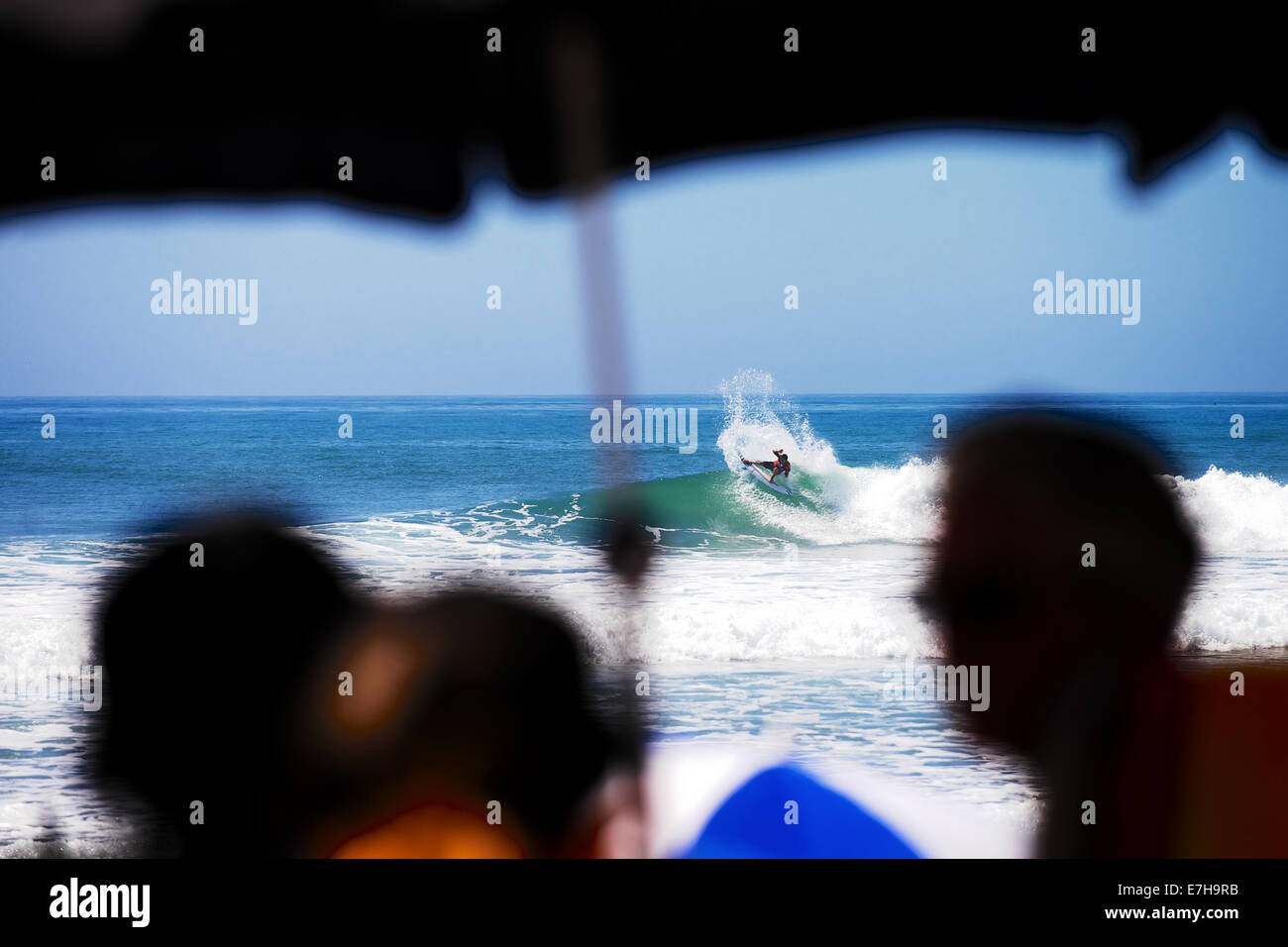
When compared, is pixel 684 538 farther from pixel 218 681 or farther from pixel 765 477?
pixel 218 681

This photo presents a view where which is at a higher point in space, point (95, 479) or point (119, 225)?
point (119, 225)

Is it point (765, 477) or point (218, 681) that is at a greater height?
point (765, 477)

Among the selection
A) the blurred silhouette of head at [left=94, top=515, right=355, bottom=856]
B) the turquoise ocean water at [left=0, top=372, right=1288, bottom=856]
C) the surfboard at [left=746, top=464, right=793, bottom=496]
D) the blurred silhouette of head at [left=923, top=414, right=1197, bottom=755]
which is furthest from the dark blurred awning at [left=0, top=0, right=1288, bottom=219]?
the surfboard at [left=746, top=464, right=793, bottom=496]

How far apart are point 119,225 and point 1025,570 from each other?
101 inches

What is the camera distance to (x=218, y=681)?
2338mm

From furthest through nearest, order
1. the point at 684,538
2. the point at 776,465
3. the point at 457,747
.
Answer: the point at 776,465
the point at 684,538
the point at 457,747

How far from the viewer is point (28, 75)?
7.52 feet

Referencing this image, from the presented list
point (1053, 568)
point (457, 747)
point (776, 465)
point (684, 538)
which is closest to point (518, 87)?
point (684, 538)

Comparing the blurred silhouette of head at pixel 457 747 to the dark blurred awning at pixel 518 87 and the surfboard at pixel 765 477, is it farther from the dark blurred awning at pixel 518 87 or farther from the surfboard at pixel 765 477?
the dark blurred awning at pixel 518 87

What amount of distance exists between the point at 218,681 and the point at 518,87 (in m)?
1.75

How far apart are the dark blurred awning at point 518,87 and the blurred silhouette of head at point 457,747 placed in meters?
1.21

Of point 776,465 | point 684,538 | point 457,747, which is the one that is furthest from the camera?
point 776,465
